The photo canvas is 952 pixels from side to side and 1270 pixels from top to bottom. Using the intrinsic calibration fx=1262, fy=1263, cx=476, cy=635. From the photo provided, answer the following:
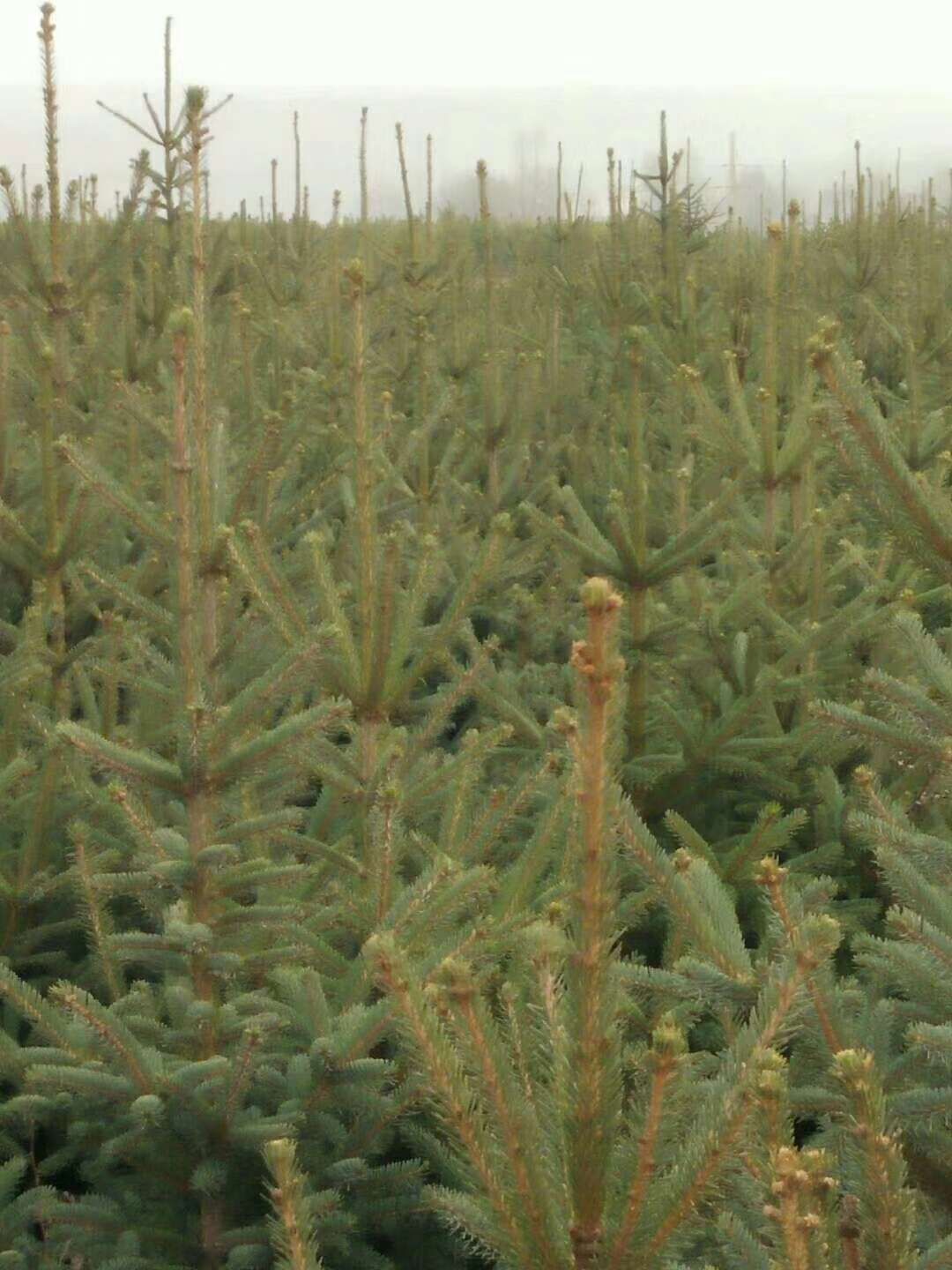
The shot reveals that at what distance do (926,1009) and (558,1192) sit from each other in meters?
1.06

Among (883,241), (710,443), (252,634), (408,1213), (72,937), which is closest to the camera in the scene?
(408,1213)

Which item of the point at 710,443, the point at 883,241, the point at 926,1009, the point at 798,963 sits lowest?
the point at 926,1009

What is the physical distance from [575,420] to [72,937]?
583cm

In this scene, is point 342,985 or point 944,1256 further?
point 342,985

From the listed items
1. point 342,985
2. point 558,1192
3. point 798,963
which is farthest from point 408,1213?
point 798,963

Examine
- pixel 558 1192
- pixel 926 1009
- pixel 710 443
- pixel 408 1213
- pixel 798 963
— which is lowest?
pixel 408 1213

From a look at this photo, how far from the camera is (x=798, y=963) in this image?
4.45ft

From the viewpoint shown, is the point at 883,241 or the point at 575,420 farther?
the point at 883,241

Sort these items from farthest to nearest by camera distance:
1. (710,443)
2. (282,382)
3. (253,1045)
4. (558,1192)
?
(282,382) → (710,443) → (253,1045) → (558,1192)

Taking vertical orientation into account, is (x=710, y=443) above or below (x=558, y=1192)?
above

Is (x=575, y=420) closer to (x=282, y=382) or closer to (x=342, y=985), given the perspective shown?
(x=282, y=382)

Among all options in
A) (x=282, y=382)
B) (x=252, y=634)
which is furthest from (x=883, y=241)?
(x=252, y=634)

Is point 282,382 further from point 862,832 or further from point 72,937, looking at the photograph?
point 862,832

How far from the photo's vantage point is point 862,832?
2395mm
